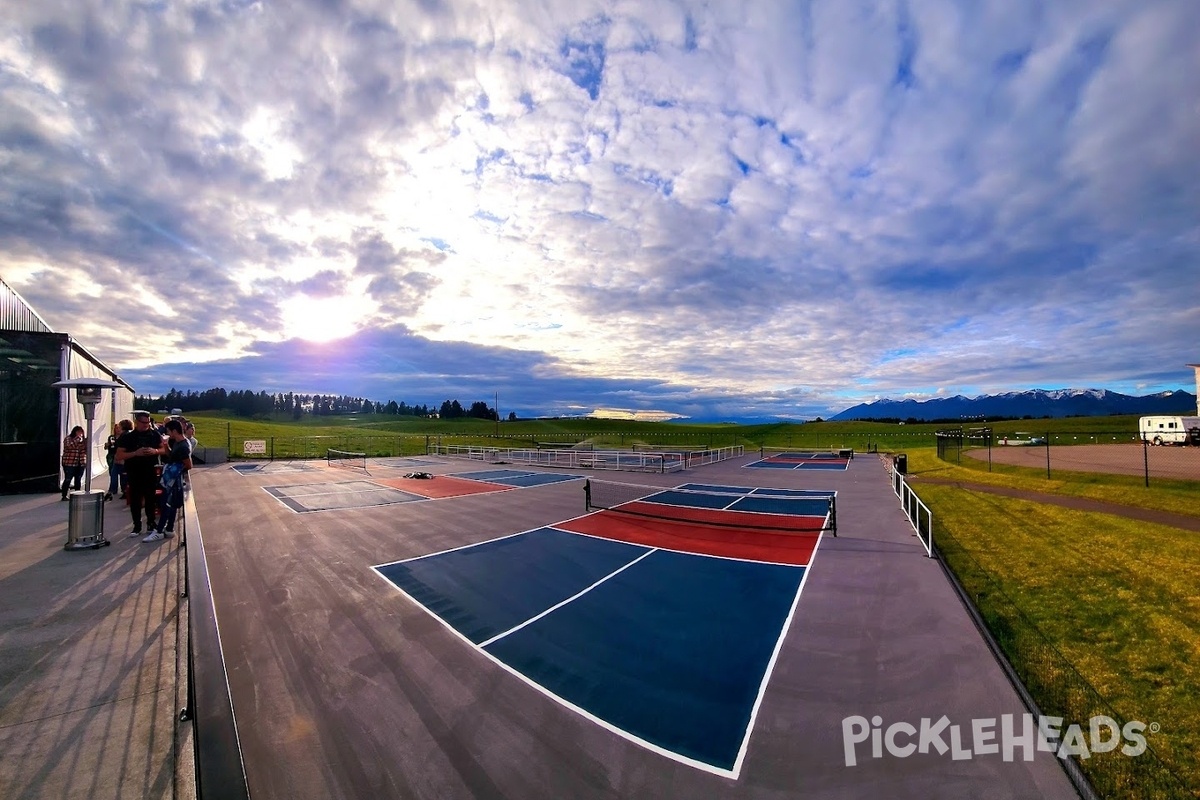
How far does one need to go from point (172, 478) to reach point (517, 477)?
16.2 meters

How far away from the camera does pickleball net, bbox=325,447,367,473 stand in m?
31.8

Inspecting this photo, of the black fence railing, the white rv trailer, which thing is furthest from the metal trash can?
the white rv trailer

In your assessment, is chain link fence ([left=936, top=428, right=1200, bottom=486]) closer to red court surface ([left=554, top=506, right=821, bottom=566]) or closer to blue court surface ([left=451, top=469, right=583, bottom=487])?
red court surface ([left=554, top=506, right=821, bottom=566])

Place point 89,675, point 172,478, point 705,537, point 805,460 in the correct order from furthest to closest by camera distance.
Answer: point 805,460 < point 705,537 < point 172,478 < point 89,675

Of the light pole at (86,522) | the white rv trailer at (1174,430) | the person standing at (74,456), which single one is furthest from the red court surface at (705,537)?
the white rv trailer at (1174,430)

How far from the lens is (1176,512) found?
41.5ft

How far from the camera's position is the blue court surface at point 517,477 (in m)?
22.9

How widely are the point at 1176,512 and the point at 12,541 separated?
27742 mm

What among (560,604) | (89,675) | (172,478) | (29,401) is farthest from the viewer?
(29,401)

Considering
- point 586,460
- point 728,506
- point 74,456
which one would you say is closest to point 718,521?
point 728,506

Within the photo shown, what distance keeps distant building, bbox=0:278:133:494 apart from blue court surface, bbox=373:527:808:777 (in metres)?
16.8

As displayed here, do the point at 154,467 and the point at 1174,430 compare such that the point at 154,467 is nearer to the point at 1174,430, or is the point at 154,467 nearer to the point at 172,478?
the point at 172,478

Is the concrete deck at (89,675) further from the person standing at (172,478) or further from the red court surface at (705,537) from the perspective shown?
the red court surface at (705,537)

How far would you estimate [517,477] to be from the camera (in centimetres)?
2511
